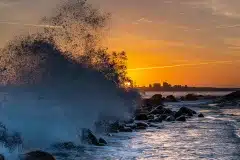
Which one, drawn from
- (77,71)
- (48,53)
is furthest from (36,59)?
(77,71)

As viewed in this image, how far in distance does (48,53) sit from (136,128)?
42.2 ft

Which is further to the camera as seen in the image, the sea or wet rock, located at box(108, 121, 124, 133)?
wet rock, located at box(108, 121, 124, 133)

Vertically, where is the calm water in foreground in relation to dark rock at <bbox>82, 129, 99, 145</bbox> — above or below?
below

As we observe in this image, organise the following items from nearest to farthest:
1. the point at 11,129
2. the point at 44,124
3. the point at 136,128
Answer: the point at 11,129 < the point at 44,124 < the point at 136,128

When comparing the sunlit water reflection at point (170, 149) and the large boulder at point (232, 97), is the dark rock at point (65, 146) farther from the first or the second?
the large boulder at point (232, 97)

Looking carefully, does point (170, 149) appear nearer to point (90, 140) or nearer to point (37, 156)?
point (90, 140)

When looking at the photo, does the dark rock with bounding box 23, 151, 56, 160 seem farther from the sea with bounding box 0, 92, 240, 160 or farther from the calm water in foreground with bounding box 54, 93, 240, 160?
the calm water in foreground with bounding box 54, 93, 240, 160

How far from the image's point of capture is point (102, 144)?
28.7 meters

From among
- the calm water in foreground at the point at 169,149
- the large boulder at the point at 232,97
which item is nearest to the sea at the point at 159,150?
the calm water in foreground at the point at 169,149

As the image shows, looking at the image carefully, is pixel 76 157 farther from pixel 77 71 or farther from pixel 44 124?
pixel 77 71

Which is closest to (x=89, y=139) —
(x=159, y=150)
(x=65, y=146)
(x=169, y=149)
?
(x=65, y=146)

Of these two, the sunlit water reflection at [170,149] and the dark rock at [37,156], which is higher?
the dark rock at [37,156]

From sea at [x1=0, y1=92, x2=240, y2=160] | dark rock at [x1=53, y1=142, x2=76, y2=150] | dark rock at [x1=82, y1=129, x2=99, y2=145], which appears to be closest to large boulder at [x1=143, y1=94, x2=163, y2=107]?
sea at [x1=0, y1=92, x2=240, y2=160]

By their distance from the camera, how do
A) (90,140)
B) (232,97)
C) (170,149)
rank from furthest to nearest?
(232,97) < (90,140) < (170,149)
